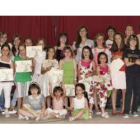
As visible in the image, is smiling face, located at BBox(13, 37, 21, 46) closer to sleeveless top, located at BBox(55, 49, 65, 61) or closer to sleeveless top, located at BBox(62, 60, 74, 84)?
sleeveless top, located at BBox(55, 49, 65, 61)

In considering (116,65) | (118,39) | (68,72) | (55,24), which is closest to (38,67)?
(68,72)

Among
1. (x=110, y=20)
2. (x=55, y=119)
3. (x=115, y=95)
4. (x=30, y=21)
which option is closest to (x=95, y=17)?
(x=110, y=20)

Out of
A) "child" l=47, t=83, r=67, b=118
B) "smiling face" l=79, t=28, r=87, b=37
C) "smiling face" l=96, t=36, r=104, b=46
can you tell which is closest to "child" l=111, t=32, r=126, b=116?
"smiling face" l=96, t=36, r=104, b=46

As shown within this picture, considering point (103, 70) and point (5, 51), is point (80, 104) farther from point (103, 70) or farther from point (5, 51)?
point (5, 51)

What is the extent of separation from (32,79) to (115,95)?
1455 mm

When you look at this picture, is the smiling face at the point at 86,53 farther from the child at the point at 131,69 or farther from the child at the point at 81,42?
the child at the point at 131,69

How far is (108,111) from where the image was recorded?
573 centimetres

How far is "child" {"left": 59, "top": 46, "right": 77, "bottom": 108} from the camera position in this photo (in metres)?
5.44

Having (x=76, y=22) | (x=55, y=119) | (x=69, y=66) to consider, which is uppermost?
(x=76, y=22)

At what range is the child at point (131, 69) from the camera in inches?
203

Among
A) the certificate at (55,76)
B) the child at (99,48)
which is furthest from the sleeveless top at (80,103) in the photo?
the certificate at (55,76)

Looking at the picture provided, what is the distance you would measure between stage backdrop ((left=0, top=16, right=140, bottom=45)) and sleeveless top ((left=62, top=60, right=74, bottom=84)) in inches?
71.7

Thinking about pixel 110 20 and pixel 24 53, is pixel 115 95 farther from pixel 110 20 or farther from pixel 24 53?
pixel 110 20

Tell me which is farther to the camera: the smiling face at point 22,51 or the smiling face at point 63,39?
the smiling face at point 63,39
